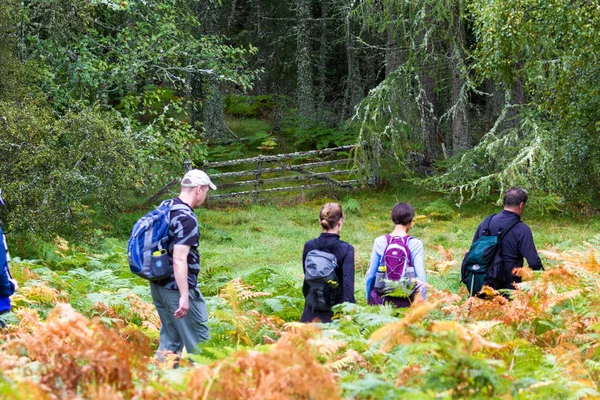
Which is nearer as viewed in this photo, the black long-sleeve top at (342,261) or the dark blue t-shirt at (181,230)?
the dark blue t-shirt at (181,230)

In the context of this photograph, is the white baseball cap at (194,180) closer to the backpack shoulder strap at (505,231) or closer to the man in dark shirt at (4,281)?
the man in dark shirt at (4,281)

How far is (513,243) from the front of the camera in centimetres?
624

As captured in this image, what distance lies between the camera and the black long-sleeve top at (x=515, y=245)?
6.22 meters

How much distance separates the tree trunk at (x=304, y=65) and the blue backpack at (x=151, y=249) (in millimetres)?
21056

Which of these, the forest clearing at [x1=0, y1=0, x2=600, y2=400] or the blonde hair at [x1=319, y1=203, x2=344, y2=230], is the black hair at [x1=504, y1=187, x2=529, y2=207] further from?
the blonde hair at [x1=319, y1=203, x2=344, y2=230]

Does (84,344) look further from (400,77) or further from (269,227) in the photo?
(400,77)

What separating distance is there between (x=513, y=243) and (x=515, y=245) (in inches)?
1.0

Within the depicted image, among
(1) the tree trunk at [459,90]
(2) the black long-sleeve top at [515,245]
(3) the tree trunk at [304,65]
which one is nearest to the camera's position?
(2) the black long-sleeve top at [515,245]

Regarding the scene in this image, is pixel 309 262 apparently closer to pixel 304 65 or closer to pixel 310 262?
pixel 310 262

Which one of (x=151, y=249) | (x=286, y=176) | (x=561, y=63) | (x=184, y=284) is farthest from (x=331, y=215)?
(x=286, y=176)

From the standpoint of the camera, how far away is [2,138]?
11633 mm

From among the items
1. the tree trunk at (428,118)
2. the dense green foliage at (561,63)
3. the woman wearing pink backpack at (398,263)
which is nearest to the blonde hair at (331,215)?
the woman wearing pink backpack at (398,263)

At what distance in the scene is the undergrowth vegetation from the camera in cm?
299

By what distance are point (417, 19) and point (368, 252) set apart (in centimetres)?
659
